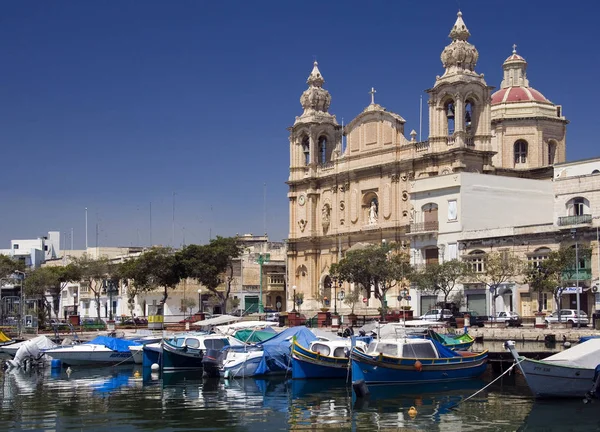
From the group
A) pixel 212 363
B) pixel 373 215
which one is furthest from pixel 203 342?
pixel 373 215

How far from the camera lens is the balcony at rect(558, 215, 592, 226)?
226 ft

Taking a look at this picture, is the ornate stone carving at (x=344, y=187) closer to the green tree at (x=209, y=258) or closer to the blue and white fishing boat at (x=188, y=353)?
the green tree at (x=209, y=258)

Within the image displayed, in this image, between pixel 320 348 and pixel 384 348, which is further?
pixel 320 348

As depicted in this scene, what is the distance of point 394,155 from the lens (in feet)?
317

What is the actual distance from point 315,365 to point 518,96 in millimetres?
67609

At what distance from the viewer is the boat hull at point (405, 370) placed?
4253cm

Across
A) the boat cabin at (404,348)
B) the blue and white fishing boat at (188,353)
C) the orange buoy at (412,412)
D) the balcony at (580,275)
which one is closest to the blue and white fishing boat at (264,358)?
Result: the blue and white fishing boat at (188,353)

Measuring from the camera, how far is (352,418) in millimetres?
36281

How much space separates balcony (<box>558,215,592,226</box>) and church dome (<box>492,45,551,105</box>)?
1524 inches

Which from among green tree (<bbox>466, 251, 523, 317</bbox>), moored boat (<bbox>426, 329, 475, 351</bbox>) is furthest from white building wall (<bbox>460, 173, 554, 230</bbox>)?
moored boat (<bbox>426, 329, 475, 351</bbox>)

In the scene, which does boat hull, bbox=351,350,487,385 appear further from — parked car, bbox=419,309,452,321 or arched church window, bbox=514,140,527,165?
arched church window, bbox=514,140,527,165

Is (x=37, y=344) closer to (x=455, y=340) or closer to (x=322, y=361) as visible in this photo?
(x=322, y=361)

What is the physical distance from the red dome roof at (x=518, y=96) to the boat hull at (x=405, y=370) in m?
66.2

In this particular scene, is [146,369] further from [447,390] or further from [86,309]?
[86,309]
